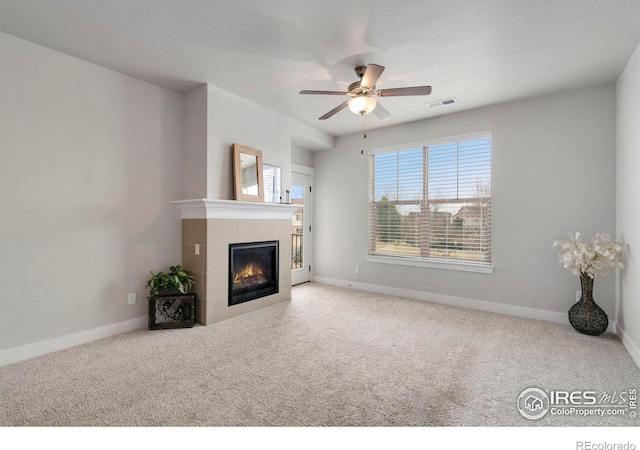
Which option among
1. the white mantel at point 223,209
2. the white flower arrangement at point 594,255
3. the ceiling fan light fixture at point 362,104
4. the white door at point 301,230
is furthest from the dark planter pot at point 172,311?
the white flower arrangement at point 594,255

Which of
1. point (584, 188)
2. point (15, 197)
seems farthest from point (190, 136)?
point (584, 188)

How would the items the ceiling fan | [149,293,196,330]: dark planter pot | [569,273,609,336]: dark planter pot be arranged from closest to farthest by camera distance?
the ceiling fan → [569,273,609,336]: dark planter pot → [149,293,196,330]: dark planter pot

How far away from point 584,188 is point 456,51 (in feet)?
7.33

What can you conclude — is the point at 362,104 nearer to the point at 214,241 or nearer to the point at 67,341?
the point at 214,241

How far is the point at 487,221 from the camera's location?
423 centimetres

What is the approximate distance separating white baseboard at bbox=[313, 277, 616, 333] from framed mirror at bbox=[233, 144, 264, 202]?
2.39 metres

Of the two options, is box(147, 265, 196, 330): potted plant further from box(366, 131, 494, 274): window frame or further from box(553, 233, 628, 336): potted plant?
box(553, 233, 628, 336): potted plant

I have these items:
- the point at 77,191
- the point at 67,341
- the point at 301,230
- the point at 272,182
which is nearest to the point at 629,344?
the point at 272,182

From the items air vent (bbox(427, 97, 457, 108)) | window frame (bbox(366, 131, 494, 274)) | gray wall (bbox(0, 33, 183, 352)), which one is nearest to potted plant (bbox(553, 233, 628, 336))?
window frame (bbox(366, 131, 494, 274))

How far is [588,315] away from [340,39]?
3.63 meters

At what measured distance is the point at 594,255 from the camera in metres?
3.13

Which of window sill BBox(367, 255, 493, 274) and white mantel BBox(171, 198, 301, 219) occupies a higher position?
white mantel BBox(171, 198, 301, 219)

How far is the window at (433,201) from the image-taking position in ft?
14.1

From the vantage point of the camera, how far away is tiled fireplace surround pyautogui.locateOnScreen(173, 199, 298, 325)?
11.6 ft
